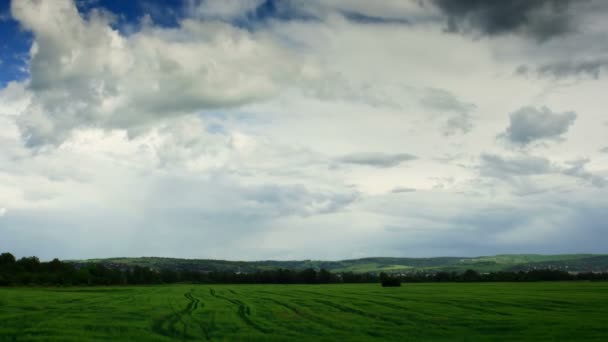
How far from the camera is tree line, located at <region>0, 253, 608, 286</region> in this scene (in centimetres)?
14675

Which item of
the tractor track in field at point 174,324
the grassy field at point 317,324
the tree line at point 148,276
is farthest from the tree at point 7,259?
the tractor track in field at point 174,324

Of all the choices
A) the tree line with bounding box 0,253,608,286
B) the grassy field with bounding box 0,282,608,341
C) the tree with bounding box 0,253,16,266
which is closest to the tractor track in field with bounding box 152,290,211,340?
the grassy field with bounding box 0,282,608,341

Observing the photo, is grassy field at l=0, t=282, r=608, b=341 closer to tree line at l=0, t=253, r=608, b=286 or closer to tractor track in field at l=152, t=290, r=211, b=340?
tractor track in field at l=152, t=290, r=211, b=340

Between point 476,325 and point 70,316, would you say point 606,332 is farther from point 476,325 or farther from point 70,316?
point 70,316

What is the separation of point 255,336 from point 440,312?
22.4 metres

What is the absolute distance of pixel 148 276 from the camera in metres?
177

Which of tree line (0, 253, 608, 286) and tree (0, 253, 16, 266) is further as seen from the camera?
tree (0, 253, 16, 266)

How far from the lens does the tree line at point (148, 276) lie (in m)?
147

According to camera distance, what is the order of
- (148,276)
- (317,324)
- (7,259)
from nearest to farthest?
(317,324)
(7,259)
(148,276)

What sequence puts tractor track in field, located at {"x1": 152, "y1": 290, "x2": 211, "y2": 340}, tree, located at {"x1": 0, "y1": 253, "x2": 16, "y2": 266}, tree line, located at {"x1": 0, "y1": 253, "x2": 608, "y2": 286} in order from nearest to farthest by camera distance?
tractor track in field, located at {"x1": 152, "y1": 290, "x2": 211, "y2": 340}, tree line, located at {"x1": 0, "y1": 253, "x2": 608, "y2": 286}, tree, located at {"x1": 0, "y1": 253, "x2": 16, "y2": 266}

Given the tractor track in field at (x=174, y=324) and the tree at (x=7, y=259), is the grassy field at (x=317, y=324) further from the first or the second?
the tree at (x=7, y=259)

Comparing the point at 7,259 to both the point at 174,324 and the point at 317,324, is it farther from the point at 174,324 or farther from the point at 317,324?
the point at 317,324

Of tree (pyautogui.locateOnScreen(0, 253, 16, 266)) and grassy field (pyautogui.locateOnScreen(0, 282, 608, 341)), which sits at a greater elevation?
tree (pyautogui.locateOnScreen(0, 253, 16, 266))

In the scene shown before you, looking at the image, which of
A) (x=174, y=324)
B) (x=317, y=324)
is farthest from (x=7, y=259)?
(x=317, y=324)
